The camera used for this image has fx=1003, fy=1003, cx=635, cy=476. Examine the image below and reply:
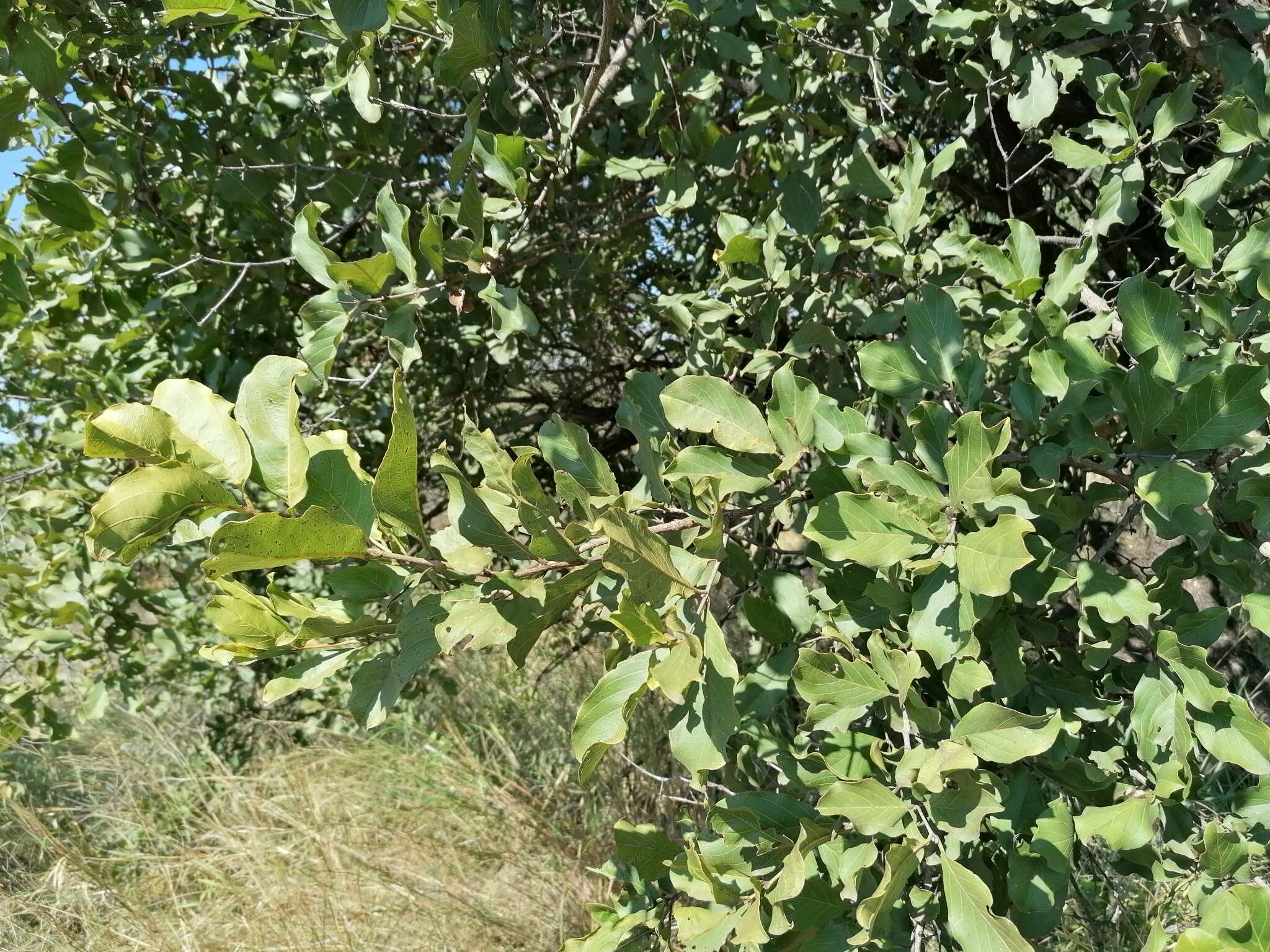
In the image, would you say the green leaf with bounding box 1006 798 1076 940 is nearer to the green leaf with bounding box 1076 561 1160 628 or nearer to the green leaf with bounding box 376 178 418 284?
the green leaf with bounding box 1076 561 1160 628

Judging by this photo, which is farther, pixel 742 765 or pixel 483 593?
pixel 742 765

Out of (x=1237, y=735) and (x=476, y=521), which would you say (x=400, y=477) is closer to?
(x=476, y=521)

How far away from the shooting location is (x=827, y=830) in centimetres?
92

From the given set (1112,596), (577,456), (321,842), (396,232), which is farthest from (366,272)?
(321,842)

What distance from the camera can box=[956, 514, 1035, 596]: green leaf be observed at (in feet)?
2.48

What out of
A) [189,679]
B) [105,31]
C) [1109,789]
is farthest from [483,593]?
[189,679]

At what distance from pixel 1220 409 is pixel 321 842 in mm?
2579

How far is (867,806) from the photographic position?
33.0 inches

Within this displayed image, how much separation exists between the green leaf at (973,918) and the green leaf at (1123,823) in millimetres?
163

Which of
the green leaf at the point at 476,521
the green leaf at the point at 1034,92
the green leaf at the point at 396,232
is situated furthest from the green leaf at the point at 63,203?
the green leaf at the point at 1034,92

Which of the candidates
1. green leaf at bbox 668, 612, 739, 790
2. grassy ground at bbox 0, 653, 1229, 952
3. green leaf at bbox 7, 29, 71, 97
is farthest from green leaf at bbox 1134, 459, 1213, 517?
grassy ground at bbox 0, 653, 1229, 952

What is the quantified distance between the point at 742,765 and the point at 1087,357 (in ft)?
2.07

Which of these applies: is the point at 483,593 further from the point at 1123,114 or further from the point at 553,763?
the point at 553,763

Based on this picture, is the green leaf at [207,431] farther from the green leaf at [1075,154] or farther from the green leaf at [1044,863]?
the green leaf at [1075,154]
